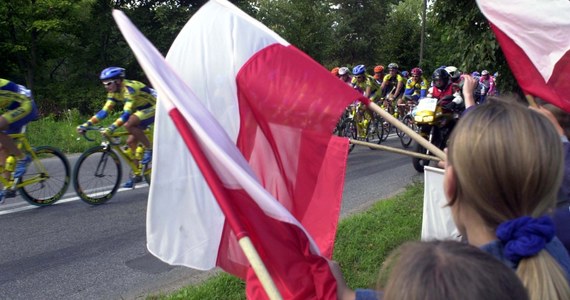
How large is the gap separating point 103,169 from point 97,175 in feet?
0.52

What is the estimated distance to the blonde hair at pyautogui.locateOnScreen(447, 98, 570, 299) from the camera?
55.2 inches

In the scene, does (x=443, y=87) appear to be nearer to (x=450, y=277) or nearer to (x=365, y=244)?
(x=365, y=244)

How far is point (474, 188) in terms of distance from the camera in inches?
57.6

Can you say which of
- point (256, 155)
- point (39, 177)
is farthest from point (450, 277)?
point (39, 177)

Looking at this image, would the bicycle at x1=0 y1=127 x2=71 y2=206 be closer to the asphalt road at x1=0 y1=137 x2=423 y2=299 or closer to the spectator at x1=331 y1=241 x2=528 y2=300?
the asphalt road at x1=0 y1=137 x2=423 y2=299

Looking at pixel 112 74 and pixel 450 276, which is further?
pixel 112 74

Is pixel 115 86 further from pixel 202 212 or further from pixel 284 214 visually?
pixel 284 214

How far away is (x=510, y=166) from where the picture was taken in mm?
1407

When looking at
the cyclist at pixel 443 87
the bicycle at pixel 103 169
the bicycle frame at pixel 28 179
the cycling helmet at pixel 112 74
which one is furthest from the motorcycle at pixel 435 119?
the bicycle frame at pixel 28 179

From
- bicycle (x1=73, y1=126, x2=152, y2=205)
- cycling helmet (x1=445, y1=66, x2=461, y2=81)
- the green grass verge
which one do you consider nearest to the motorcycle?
cycling helmet (x1=445, y1=66, x2=461, y2=81)

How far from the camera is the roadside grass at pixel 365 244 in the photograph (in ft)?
12.8

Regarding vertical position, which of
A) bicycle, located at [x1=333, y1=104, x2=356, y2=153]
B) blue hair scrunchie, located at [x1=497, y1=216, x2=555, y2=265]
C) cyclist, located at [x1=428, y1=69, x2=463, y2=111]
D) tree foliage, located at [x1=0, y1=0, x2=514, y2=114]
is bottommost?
tree foliage, located at [x1=0, y1=0, x2=514, y2=114]

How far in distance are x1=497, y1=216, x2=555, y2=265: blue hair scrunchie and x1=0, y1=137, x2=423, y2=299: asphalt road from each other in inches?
133

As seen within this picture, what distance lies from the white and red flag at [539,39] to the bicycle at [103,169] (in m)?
5.90
